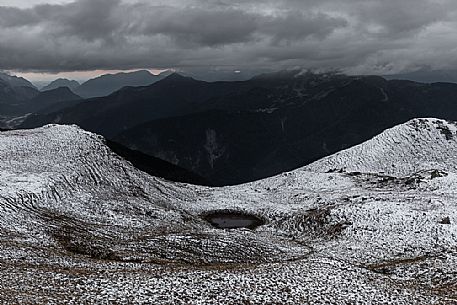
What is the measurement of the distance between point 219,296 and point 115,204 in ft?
146

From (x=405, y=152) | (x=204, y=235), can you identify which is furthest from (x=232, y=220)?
(x=405, y=152)

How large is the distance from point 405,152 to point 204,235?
93363 millimetres

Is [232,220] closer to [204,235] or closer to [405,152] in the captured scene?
[204,235]

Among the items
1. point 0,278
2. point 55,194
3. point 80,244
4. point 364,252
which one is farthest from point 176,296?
point 55,194

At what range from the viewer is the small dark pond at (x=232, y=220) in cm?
6988

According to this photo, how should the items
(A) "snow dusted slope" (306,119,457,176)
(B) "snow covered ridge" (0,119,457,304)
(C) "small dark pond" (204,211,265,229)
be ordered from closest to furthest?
1. (B) "snow covered ridge" (0,119,457,304)
2. (C) "small dark pond" (204,211,265,229)
3. (A) "snow dusted slope" (306,119,457,176)

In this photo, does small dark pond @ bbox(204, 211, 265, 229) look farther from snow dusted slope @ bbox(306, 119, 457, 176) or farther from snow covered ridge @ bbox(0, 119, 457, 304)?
snow dusted slope @ bbox(306, 119, 457, 176)

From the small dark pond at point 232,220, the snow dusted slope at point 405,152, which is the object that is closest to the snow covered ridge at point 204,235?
the small dark pond at point 232,220

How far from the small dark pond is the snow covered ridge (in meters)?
1.70

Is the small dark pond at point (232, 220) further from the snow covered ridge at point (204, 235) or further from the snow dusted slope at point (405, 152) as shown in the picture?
the snow dusted slope at point (405, 152)

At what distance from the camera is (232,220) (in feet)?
242

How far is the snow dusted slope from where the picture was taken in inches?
4658

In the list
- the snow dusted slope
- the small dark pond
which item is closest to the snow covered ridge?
the small dark pond

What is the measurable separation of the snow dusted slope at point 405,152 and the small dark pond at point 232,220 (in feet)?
168
